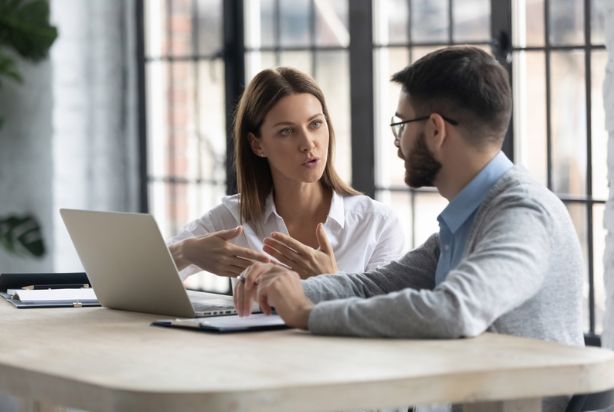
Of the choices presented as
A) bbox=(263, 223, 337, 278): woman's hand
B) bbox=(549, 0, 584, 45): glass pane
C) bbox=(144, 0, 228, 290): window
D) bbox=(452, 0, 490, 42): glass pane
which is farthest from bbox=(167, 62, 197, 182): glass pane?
bbox=(263, 223, 337, 278): woman's hand

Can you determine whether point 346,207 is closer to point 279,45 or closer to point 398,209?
point 398,209

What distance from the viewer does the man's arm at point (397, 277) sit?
2.44 meters

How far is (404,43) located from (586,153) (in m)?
0.93

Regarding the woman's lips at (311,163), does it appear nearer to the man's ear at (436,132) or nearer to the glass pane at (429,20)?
the man's ear at (436,132)

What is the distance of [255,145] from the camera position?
327 cm

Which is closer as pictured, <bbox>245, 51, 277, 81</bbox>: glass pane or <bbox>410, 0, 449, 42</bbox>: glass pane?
<bbox>410, 0, 449, 42</bbox>: glass pane

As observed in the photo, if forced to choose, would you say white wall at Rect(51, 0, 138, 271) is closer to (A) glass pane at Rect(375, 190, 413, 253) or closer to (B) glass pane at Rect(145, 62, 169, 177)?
(B) glass pane at Rect(145, 62, 169, 177)

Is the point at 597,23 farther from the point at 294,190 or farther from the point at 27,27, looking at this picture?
the point at 27,27

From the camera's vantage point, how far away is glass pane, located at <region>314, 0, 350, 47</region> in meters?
4.71

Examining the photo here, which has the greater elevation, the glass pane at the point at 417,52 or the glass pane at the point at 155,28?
the glass pane at the point at 155,28

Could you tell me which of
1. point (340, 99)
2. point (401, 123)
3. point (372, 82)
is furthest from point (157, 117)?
point (401, 123)

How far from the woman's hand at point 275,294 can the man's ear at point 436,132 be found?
0.35 metres

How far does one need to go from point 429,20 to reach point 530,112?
59 centimetres

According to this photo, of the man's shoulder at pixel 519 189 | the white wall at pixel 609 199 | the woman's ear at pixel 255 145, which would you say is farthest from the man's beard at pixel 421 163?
the white wall at pixel 609 199
